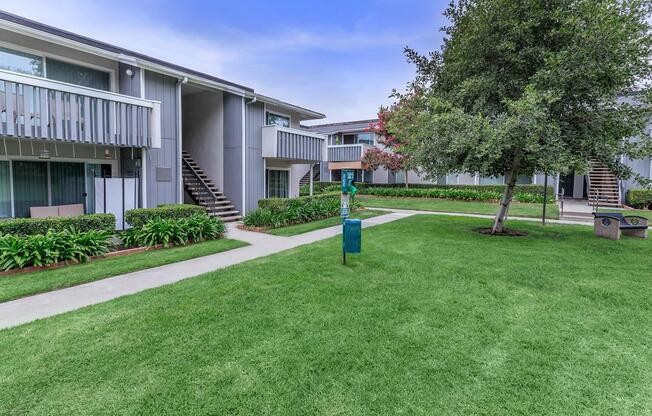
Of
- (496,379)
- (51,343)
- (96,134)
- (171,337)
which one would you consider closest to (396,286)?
(496,379)

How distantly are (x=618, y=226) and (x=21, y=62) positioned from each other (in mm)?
16285

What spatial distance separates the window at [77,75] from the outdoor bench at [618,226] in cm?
1504

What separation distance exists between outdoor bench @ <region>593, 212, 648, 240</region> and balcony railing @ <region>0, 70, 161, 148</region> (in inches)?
513

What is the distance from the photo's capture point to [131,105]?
9703 millimetres

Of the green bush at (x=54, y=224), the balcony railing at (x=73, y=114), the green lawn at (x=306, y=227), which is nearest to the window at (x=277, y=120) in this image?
the green lawn at (x=306, y=227)

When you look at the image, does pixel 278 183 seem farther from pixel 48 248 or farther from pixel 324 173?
pixel 324 173

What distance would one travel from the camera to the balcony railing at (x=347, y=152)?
83.4ft

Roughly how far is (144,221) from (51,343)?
5.64 meters

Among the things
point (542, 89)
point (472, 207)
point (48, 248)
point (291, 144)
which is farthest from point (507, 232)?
point (48, 248)

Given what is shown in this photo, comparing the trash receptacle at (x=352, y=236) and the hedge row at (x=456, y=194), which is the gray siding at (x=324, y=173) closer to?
the hedge row at (x=456, y=194)

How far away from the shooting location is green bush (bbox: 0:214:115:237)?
704 cm

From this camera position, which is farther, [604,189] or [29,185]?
[604,189]

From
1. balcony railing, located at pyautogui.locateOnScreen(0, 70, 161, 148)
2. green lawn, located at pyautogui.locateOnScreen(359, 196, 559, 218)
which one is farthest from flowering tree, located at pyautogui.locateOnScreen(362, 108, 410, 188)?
balcony railing, located at pyautogui.locateOnScreen(0, 70, 161, 148)

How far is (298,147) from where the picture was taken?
593 inches
